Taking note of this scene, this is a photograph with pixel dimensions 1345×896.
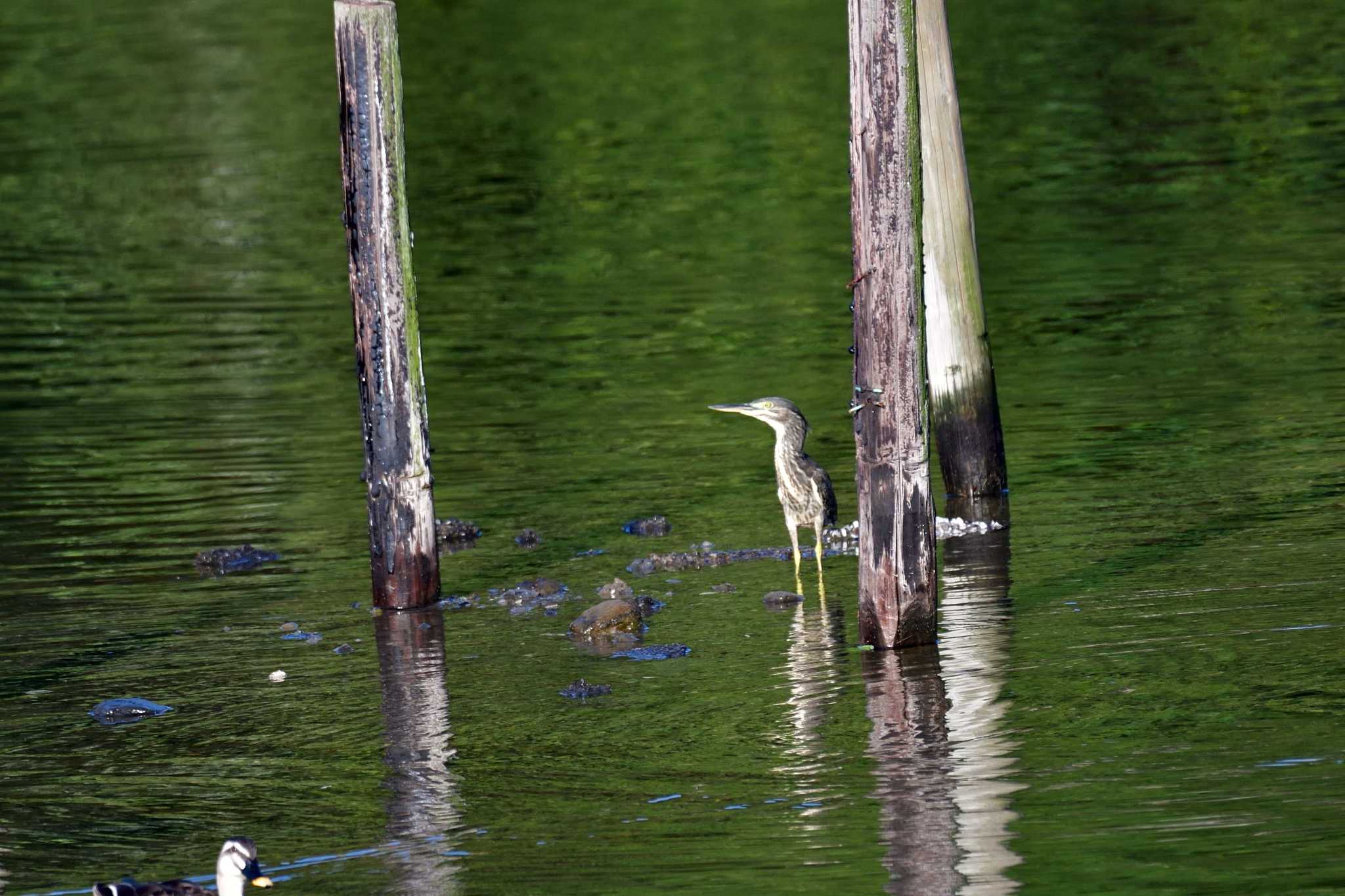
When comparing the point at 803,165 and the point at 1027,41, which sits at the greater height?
the point at 1027,41

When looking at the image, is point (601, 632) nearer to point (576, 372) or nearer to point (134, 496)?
point (134, 496)

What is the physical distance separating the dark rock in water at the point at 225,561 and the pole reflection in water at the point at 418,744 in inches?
71.8

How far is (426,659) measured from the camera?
11.7 meters

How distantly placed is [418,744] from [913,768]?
2.39 m

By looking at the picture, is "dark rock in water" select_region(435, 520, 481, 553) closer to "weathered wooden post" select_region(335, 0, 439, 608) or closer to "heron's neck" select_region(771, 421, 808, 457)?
"weathered wooden post" select_region(335, 0, 439, 608)

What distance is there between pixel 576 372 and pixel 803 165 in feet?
34.3

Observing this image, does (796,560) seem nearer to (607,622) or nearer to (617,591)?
(617,591)

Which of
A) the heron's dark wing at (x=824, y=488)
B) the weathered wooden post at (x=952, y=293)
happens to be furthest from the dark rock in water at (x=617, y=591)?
the weathered wooden post at (x=952, y=293)

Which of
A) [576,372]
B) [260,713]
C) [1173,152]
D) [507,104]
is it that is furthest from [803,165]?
[260,713]

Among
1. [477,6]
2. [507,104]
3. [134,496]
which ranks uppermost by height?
[477,6]

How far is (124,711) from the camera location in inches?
432

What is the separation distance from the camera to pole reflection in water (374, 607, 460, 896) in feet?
28.1

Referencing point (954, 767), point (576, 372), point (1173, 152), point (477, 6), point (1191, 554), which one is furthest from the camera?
point (477, 6)

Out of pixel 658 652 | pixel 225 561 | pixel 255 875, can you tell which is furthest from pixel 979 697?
pixel 225 561
